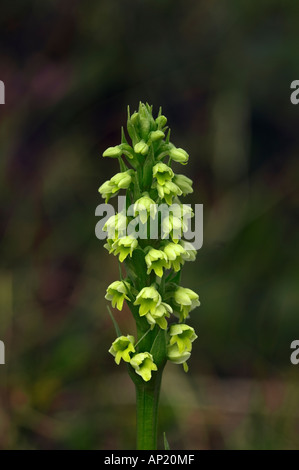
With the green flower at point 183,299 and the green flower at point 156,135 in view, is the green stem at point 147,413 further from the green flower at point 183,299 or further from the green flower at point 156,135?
the green flower at point 156,135

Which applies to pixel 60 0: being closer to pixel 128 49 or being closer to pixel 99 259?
pixel 128 49

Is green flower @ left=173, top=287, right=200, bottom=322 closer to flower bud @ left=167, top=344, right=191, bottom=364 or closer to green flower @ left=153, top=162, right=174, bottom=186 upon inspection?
flower bud @ left=167, top=344, right=191, bottom=364

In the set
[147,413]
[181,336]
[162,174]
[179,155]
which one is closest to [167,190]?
[162,174]

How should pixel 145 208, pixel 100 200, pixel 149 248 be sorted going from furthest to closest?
pixel 100 200, pixel 149 248, pixel 145 208

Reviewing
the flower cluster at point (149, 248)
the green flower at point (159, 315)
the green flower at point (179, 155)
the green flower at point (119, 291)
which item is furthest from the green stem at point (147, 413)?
the green flower at point (179, 155)

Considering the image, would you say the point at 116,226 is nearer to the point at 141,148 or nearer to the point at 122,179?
the point at 122,179

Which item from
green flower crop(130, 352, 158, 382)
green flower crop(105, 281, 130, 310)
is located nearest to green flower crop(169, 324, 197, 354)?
green flower crop(130, 352, 158, 382)
